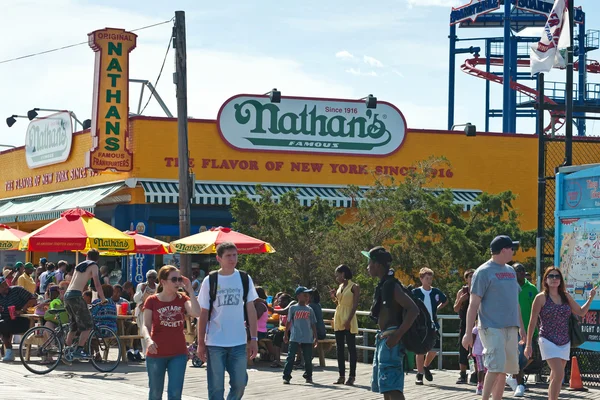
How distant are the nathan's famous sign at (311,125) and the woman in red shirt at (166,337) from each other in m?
21.9

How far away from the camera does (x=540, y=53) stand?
17672mm

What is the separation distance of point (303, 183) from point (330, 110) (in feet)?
7.42

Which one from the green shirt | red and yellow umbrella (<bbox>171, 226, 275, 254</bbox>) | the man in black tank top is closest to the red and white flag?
the green shirt

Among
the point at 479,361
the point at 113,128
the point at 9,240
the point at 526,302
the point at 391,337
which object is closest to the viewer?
the point at 391,337

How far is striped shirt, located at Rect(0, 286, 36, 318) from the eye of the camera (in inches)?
706

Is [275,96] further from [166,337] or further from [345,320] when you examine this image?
[166,337]

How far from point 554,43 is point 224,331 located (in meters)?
9.51

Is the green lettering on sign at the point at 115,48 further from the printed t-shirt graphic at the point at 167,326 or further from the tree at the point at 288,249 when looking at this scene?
the printed t-shirt graphic at the point at 167,326

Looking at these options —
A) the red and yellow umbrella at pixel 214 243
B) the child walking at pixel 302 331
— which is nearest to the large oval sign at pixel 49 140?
the red and yellow umbrella at pixel 214 243

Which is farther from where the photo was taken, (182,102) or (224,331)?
(182,102)

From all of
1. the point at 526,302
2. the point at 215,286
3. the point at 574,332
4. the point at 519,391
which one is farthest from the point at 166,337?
the point at 526,302

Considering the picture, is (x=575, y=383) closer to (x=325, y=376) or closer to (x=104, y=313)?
(x=325, y=376)

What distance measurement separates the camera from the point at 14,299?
1797 centimetres

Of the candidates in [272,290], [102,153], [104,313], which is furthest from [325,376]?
[102,153]
